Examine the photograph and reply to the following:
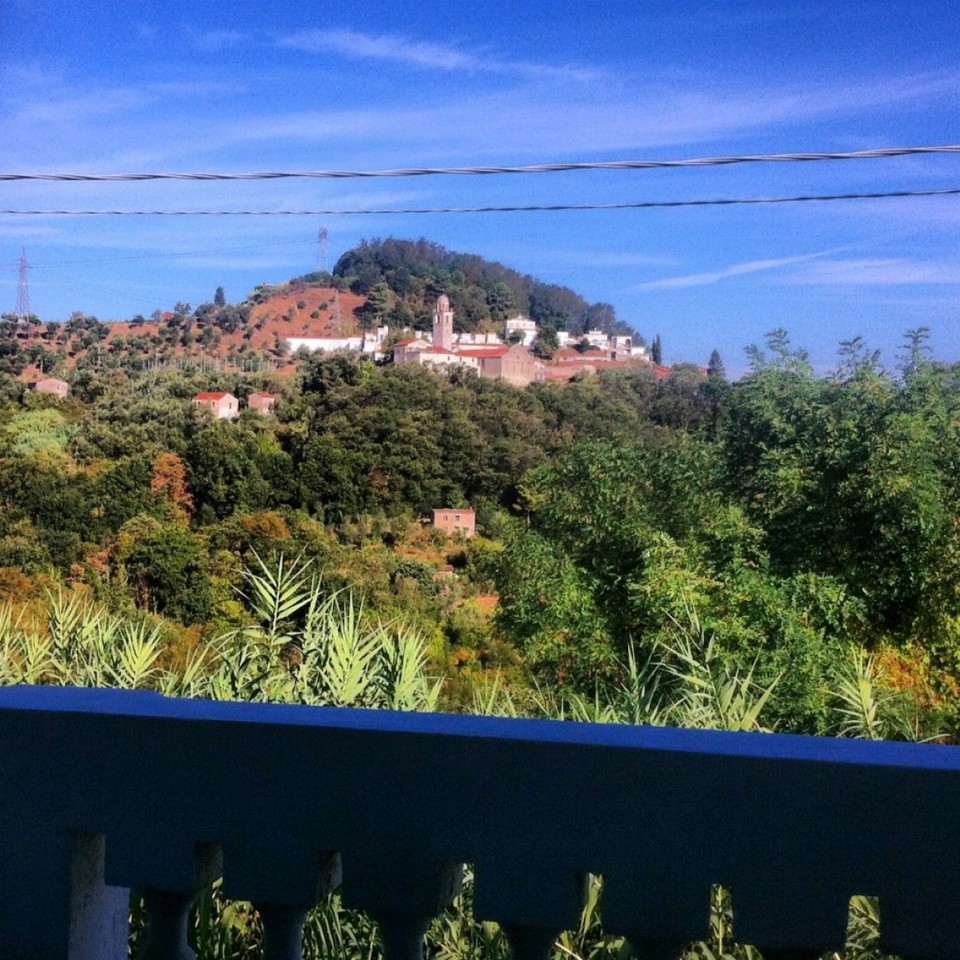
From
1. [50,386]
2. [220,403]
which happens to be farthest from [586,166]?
[50,386]

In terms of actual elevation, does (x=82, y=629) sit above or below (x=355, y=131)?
below

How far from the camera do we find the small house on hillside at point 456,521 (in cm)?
916

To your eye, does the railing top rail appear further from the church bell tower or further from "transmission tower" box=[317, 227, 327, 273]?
"transmission tower" box=[317, 227, 327, 273]

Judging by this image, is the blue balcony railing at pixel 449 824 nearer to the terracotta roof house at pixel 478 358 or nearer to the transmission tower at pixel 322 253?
the terracotta roof house at pixel 478 358

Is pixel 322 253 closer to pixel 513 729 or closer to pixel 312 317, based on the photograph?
pixel 312 317

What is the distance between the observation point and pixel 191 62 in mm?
11289

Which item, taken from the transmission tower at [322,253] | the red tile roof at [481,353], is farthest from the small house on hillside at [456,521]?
the transmission tower at [322,253]

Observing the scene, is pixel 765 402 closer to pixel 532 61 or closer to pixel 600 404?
pixel 600 404

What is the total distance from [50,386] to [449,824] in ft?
32.9

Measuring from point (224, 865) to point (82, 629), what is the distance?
110 inches

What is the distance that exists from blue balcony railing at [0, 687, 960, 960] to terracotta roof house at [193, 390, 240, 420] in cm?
896

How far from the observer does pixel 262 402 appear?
30.6 feet

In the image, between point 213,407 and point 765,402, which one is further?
point 765,402

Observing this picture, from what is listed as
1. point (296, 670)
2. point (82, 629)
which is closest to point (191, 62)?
point (82, 629)
